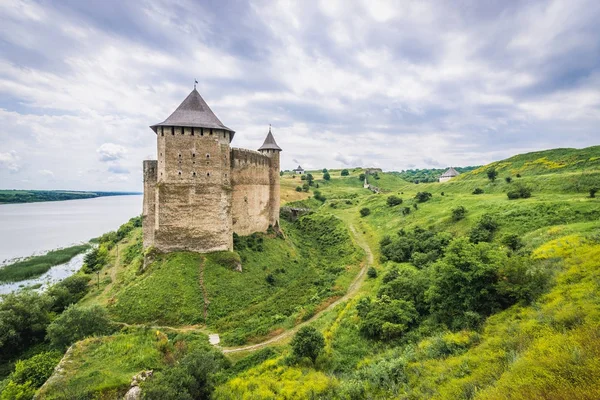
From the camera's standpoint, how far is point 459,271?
12.3 meters

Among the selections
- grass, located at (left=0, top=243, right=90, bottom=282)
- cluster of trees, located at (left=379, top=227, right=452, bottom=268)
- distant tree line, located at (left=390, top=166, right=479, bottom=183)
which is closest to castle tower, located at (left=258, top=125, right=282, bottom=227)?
cluster of trees, located at (left=379, top=227, right=452, bottom=268)

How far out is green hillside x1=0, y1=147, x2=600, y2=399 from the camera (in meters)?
8.00

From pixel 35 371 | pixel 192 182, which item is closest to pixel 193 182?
pixel 192 182

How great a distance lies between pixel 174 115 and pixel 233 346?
1781 centimetres

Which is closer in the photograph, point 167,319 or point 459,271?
point 459,271

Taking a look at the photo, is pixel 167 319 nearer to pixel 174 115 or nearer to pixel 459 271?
pixel 174 115

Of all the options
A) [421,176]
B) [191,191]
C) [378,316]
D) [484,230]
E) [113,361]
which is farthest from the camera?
[421,176]

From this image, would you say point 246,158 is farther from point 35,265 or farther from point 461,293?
point 35,265

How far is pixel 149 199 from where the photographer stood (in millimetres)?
27047

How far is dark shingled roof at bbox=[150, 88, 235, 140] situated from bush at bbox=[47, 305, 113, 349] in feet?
45.2

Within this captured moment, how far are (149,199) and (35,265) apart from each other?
77.5 ft

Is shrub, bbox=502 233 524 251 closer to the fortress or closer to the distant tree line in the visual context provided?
the fortress

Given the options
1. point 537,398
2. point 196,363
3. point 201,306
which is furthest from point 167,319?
point 537,398

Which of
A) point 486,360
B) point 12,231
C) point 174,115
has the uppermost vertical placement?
point 174,115
